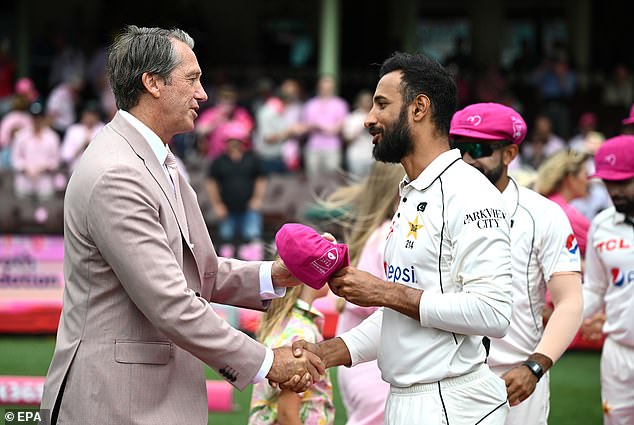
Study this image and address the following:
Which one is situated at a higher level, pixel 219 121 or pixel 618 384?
pixel 618 384

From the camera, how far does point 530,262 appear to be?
4.91m

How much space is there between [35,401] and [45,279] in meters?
4.96

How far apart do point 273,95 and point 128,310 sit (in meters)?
13.9

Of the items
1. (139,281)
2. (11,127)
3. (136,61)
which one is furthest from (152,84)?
(11,127)

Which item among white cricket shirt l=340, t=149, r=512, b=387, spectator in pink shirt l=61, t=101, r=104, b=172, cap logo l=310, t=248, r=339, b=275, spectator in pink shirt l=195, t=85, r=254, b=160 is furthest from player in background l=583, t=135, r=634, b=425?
spectator in pink shirt l=61, t=101, r=104, b=172

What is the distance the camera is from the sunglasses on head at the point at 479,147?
5027 mm

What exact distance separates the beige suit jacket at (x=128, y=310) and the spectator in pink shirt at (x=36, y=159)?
10913 millimetres

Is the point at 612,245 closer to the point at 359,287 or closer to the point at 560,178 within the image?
the point at 560,178

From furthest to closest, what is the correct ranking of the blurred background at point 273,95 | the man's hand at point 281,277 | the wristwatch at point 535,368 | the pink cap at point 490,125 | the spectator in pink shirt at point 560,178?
1. the blurred background at point 273,95
2. the spectator in pink shirt at point 560,178
3. the pink cap at point 490,125
4. the man's hand at point 281,277
5. the wristwatch at point 535,368

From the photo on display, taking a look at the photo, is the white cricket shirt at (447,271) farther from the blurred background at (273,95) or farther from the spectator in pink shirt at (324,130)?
the spectator in pink shirt at (324,130)

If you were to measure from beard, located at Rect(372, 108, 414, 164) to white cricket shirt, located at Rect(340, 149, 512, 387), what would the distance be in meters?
0.12

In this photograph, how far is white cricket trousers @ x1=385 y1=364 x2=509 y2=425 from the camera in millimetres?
3916

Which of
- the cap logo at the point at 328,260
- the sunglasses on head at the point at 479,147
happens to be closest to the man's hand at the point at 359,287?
the cap logo at the point at 328,260

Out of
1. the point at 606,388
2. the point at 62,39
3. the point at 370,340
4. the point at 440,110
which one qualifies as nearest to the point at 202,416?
the point at 370,340
